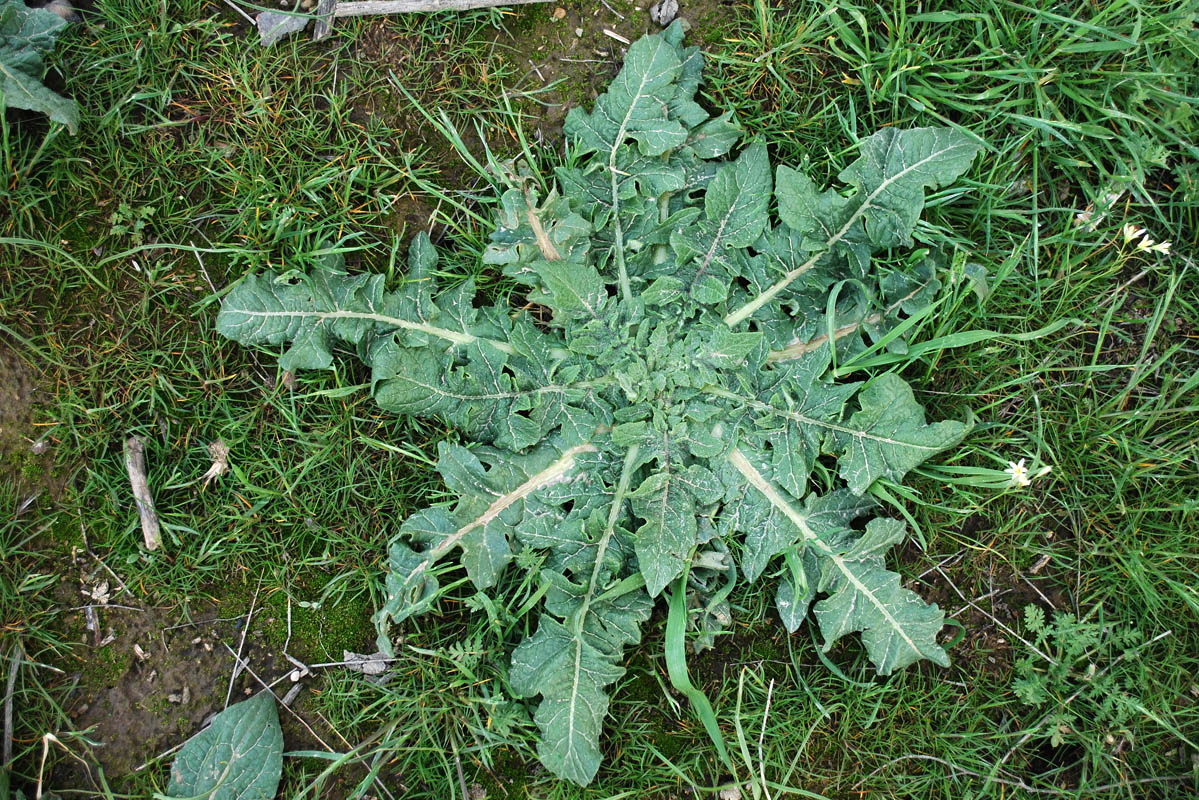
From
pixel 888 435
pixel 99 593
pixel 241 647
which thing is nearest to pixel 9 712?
pixel 99 593

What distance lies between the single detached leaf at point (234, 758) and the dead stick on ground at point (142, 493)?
762 millimetres

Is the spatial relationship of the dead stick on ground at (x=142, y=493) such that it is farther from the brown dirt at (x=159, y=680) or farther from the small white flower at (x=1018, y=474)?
the small white flower at (x=1018, y=474)

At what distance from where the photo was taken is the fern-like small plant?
3105 mm

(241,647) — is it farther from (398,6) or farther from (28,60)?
(398,6)

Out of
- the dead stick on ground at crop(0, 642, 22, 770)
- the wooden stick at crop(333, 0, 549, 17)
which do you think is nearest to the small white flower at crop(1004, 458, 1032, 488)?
the wooden stick at crop(333, 0, 549, 17)

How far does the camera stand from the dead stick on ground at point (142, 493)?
3.33 meters

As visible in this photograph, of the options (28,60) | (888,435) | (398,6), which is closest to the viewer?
(888,435)

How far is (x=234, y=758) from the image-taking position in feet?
10.5

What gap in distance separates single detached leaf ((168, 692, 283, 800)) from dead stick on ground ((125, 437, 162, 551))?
0.76 m

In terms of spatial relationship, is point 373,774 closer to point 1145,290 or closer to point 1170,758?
point 1170,758

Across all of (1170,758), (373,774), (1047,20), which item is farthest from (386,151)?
(1170,758)

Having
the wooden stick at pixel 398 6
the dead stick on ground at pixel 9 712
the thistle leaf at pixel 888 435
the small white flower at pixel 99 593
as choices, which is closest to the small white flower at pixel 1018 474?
the thistle leaf at pixel 888 435

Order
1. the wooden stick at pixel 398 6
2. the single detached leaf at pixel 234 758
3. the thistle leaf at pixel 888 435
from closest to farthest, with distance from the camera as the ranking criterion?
1. the thistle leaf at pixel 888 435
2. the single detached leaf at pixel 234 758
3. the wooden stick at pixel 398 6

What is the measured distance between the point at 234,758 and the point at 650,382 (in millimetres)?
2204
